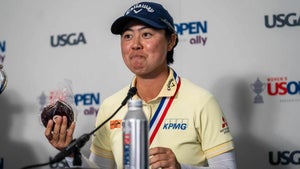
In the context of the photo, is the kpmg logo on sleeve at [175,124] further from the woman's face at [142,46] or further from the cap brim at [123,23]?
the cap brim at [123,23]

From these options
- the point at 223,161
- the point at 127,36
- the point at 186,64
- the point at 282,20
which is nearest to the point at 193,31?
the point at 186,64

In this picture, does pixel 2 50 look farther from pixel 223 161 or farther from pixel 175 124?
pixel 223 161

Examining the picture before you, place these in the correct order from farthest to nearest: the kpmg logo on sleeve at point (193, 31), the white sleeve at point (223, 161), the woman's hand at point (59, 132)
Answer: the kpmg logo on sleeve at point (193, 31), the white sleeve at point (223, 161), the woman's hand at point (59, 132)

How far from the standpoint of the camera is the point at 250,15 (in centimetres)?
191

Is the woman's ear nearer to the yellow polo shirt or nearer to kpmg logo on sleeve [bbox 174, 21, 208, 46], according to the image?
the yellow polo shirt

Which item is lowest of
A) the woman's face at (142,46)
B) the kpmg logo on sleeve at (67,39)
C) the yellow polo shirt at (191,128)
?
the yellow polo shirt at (191,128)

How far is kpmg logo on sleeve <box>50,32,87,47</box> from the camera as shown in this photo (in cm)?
217

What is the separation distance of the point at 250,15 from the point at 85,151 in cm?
107

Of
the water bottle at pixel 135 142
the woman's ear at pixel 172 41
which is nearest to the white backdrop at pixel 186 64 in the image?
the woman's ear at pixel 172 41

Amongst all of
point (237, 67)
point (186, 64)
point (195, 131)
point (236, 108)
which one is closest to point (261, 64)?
point (237, 67)

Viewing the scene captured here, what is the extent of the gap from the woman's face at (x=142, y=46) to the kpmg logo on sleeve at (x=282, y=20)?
0.81 metres

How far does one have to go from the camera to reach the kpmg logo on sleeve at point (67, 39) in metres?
2.17

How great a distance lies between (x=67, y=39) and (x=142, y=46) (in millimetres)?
1048

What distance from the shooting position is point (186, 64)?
Answer: 6.45 feet
